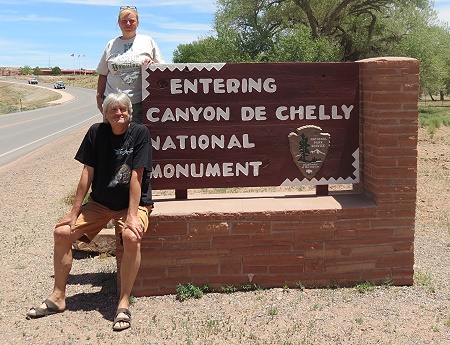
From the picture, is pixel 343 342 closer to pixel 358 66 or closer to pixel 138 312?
pixel 138 312

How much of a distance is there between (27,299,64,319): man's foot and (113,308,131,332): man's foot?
19.8 inches

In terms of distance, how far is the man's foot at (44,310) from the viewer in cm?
374

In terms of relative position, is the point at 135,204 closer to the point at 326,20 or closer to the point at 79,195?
the point at 79,195

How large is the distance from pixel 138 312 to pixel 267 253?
111 centimetres

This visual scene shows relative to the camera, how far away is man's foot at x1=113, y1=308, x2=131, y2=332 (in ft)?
11.6

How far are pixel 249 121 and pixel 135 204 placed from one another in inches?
48.8

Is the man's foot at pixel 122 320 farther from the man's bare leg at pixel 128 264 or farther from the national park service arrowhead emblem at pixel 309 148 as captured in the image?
the national park service arrowhead emblem at pixel 309 148

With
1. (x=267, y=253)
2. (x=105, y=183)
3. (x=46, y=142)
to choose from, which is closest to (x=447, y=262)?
(x=267, y=253)

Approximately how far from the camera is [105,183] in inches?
152

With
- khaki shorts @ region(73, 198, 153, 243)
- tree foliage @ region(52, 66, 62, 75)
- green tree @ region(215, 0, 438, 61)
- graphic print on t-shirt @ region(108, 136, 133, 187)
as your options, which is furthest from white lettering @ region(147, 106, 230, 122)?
tree foliage @ region(52, 66, 62, 75)

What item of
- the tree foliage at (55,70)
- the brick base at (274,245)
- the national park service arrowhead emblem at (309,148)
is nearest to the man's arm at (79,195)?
the brick base at (274,245)

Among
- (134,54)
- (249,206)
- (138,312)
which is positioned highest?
(134,54)

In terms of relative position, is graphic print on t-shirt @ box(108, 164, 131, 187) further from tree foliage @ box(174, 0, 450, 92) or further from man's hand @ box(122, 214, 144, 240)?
tree foliage @ box(174, 0, 450, 92)

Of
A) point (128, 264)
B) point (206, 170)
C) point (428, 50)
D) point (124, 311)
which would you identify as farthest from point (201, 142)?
point (428, 50)
